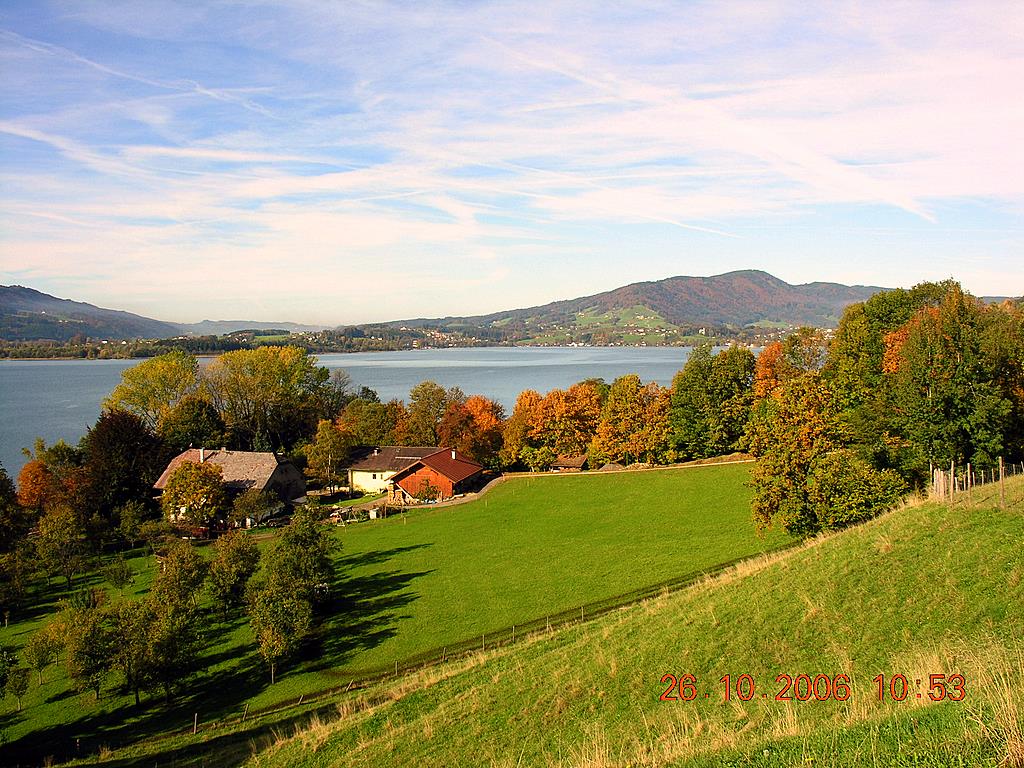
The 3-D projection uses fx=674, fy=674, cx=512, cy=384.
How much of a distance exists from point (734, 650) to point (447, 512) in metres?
32.0

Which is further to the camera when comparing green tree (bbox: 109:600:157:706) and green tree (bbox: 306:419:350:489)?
green tree (bbox: 306:419:350:489)

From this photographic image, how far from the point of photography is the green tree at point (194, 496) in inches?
1645

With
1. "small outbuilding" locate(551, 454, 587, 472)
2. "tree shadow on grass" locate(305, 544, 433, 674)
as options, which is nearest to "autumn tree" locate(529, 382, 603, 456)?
"small outbuilding" locate(551, 454, 587, 472)

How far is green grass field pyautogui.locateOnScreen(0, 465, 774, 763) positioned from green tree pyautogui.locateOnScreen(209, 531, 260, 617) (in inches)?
40.8

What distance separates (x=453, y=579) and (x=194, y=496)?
2181cm

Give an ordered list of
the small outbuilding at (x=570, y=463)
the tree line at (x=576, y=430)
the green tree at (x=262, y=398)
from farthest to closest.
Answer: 1. the green tree at (x=262, y=398)
2. the small outbuilding at (x=570, y=463)
3. the tree line at (x=576, y=430)

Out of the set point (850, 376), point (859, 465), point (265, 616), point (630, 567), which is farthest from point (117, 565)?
point (850, 376)

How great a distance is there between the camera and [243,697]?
19.2 metres

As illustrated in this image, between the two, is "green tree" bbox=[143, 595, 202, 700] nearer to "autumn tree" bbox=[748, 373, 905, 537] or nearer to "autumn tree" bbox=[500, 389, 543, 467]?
"autumn tree" bbox=[748, 373, 905, 537]

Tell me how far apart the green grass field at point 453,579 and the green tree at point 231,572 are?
104cm

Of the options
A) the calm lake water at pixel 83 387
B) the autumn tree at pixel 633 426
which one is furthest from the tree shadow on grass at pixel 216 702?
the calm lake water at pixel 83 387

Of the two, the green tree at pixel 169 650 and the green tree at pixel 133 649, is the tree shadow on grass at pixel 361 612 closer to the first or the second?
the green tree at pixel 169 650

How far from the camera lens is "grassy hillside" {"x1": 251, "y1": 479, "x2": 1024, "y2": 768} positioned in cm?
682

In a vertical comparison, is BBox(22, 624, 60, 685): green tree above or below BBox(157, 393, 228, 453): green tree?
below
